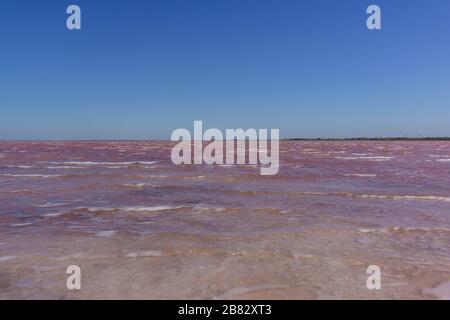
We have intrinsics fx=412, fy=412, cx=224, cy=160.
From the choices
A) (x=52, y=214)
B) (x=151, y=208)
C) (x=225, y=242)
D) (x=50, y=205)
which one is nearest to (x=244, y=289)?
(x=225, y=242)

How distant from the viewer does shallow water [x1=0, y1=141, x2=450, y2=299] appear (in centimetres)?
427

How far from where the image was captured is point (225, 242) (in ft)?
19.9

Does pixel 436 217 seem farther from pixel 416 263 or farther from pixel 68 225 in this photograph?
pixel 68 225

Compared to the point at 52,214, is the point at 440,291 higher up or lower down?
lower down

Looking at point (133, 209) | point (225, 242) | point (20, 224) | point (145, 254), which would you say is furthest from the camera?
point (133, 209)

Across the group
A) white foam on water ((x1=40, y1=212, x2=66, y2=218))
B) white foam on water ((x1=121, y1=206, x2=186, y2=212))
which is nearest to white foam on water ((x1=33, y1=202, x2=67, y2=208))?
white foam on water ((x1=40, y1=212, x2=66, y2=218))

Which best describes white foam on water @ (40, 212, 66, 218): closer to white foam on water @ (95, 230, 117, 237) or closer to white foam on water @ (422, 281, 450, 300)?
white foam on water @ (95, 230, 117, 237)

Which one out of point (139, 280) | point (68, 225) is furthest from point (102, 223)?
point (139, 280)

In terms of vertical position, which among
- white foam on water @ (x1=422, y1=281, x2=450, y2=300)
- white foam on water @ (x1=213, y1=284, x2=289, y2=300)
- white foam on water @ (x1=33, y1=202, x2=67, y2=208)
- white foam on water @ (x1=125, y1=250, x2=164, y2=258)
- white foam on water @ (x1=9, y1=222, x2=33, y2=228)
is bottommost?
white foam on water @ (x1=422, y1=281, x2=450, y2=300)

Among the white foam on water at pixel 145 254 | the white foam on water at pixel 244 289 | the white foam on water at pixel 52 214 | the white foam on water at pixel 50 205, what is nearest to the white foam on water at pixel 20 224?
the white foam on water at pixel 52 214

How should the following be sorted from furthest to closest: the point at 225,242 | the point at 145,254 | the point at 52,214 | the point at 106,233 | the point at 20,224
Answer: the point at 52,214 < the point at 20,224 < the point at 106,233 < the point at 225,242 < the point at 145,254

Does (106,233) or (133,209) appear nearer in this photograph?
(106,233)

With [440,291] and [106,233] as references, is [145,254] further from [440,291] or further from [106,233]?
[440,291]
